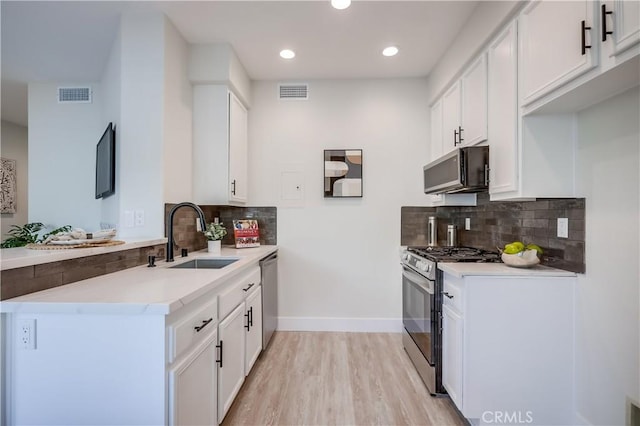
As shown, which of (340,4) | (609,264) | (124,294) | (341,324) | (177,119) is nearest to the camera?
(124,294)

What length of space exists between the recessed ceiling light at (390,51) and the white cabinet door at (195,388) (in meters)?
2.69

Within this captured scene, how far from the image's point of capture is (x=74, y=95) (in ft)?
11.1

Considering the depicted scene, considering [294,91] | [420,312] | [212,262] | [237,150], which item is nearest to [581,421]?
[420,312]

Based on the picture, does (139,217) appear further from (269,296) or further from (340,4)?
(340,4)

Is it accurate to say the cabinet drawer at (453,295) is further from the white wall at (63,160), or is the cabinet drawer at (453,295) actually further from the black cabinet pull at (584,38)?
the white wall at (63,160)

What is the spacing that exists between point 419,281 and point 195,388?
168 centimetres

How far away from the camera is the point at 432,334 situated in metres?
2.13

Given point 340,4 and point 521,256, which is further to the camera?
point 340,4

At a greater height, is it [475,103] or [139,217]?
[475,103]

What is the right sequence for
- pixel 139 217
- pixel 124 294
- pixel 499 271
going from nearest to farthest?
pixel 124 294 → pixel 499 271 → pixel 139 217

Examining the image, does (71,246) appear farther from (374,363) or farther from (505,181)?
(505,181)

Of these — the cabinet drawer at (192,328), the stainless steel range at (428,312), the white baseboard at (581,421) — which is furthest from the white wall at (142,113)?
the white baseboard at (581,421)

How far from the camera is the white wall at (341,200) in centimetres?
336

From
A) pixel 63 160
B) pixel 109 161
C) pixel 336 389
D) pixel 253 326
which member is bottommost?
pixel 336 389
